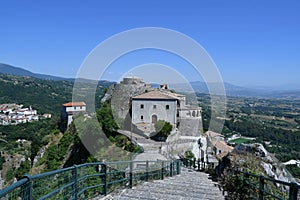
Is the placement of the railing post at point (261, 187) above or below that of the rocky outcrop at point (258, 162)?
above

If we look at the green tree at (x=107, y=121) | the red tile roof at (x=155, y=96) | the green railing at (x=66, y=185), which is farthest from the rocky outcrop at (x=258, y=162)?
the red tile roof at (x=155, y=96)

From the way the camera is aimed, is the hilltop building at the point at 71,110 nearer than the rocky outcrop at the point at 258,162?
No

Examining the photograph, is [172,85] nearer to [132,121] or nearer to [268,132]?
[132,121]

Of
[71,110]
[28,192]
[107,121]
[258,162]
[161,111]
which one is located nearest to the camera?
[28,192]

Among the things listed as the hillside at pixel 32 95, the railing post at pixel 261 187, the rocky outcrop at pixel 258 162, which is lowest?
the hillside at pixel 32 95

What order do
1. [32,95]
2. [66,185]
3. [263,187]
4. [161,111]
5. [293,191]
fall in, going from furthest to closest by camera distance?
[32,95] < [161,111] < [263,187] < [66,185] < [293,191]

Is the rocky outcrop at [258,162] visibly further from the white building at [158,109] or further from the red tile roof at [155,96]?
the red tile roof at [155,96]

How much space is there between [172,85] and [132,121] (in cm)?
1014

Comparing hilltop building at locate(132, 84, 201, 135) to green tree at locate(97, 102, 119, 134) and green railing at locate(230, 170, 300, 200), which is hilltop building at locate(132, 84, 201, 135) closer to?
green tree at locate(97, 102, 119, 134)

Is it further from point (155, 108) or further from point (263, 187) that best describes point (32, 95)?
point (263, 187)

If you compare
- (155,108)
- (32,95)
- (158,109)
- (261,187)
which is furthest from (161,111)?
(32,95)

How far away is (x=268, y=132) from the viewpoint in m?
57.2

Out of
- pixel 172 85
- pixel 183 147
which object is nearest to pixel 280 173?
pixel 183 147

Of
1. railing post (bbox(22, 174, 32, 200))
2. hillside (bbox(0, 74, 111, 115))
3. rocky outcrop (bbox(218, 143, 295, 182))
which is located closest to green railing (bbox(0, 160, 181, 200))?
railing post (bbox(22, 174, 32, 200))
